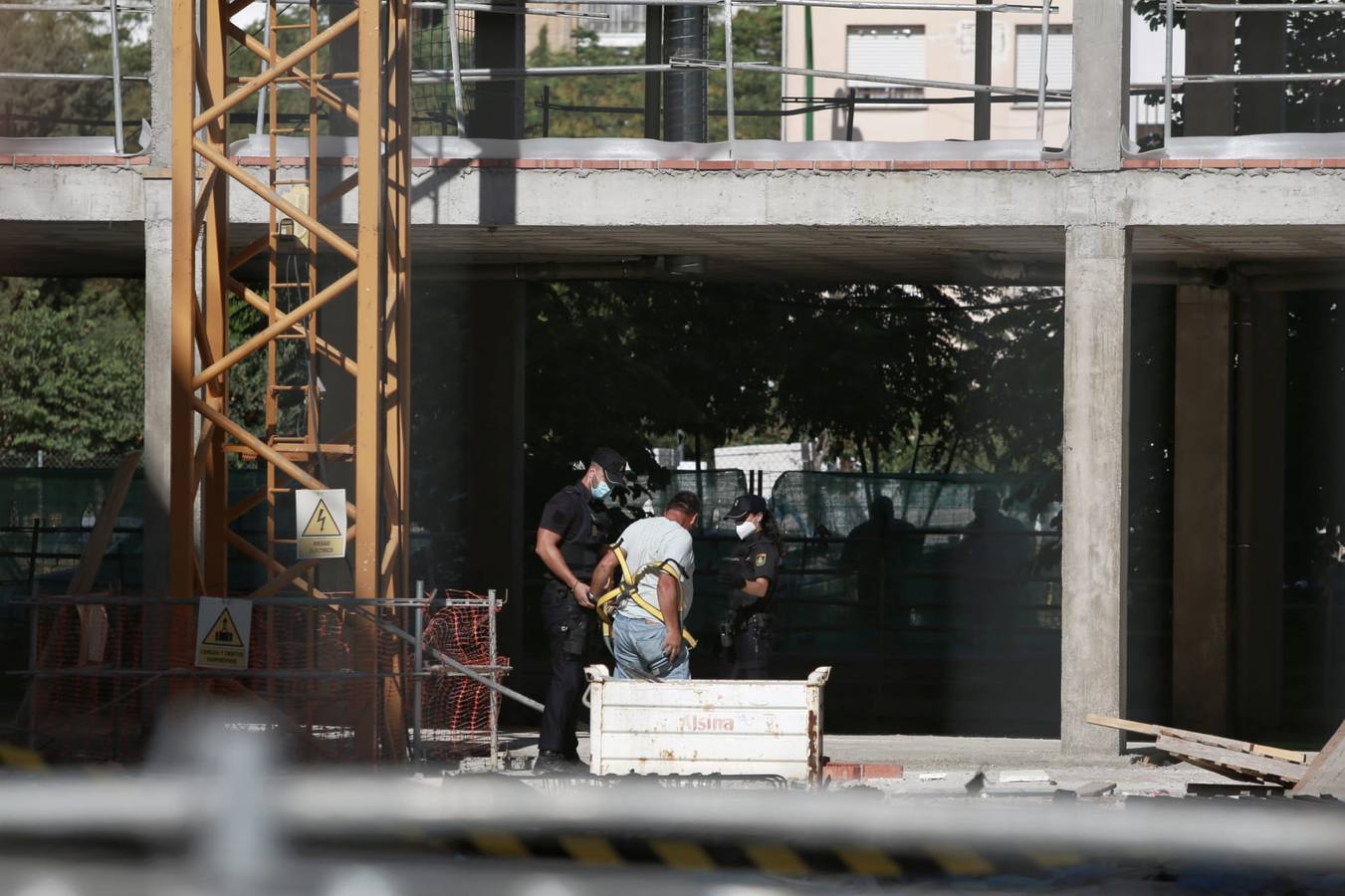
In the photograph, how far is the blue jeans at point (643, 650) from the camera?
10.1 m

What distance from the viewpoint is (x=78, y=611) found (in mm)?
11203

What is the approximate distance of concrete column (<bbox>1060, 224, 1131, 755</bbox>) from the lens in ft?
39.3

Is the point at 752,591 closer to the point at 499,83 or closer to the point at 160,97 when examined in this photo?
the point at 160,97

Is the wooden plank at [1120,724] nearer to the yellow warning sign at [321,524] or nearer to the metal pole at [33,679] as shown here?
the yellow warning sign at [321,524]

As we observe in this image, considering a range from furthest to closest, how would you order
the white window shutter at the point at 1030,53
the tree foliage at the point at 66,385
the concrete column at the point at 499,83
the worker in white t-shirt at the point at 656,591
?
1. the white window shutter at the point at 1030,53
2. the tree foliage at the point at 66,385
3. the concrete column at the point at 499,83
4. the worker in white t-shirt at the point at 656,591

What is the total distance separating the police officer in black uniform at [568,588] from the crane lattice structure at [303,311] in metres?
1.17

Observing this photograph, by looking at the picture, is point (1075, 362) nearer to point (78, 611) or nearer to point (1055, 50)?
point (78, 611)

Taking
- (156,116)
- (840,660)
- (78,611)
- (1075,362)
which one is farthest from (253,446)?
(840,660)

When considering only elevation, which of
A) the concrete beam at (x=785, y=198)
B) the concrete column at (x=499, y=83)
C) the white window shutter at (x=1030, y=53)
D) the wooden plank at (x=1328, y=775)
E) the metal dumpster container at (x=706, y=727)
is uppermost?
the white window shutter at (x=1030, y=53)

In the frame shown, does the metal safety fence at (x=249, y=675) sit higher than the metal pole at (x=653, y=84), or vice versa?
the metal pole at (x=653, y=84)

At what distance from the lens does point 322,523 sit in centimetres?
1155

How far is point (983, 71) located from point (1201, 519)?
4751 mm

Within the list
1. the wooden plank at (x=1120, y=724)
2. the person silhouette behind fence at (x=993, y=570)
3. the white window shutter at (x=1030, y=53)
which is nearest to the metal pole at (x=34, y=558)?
the person silhouette behind fence at (x=993, y=570)

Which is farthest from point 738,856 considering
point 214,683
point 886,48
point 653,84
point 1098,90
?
point 886,48
